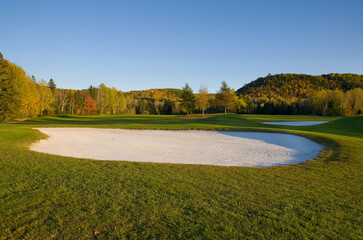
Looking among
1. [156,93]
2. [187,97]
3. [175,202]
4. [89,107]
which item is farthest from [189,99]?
[156,93]

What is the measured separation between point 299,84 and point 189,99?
10830 cm

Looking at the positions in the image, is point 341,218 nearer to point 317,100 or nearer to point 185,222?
point 185,222

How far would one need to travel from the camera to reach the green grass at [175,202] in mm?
3344

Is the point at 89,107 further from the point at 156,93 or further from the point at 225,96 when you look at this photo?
the point at 156,93

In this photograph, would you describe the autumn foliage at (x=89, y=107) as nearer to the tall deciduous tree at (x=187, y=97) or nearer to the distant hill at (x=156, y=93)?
the tall deciduous tree at (x=187, y=97)

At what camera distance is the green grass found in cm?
334

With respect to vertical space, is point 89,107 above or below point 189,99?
below

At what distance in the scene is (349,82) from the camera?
12394 cm

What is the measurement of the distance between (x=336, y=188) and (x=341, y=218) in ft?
6.38

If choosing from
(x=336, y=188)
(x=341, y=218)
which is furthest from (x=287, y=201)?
(x=336, y=188)

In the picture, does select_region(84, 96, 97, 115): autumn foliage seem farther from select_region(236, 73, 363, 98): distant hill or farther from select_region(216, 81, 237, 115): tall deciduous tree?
select_region(236, 73, 363, 98): distant hill

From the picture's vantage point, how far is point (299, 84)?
5305 inches

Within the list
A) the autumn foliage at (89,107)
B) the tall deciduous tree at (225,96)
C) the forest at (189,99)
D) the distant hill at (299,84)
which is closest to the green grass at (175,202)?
the forest at (189,99)

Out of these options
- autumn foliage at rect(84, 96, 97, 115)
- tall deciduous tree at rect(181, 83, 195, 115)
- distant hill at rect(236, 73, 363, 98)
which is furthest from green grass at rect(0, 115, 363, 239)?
distant hill at rect(236, 73, 363, 98)
